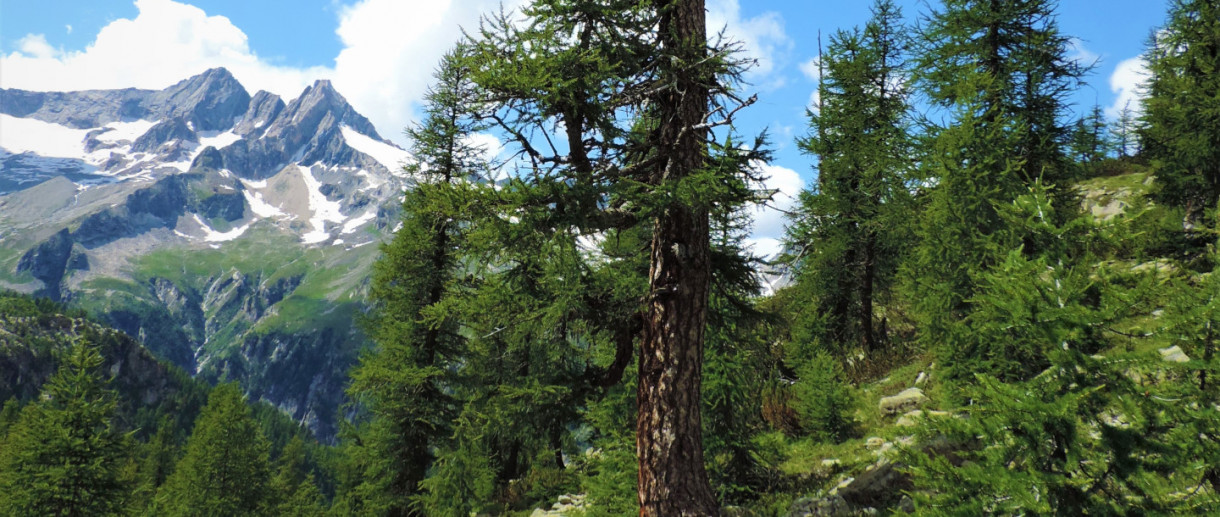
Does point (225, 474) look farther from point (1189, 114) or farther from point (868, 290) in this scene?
point (1189, 114)

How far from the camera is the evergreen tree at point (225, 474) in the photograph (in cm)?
2586

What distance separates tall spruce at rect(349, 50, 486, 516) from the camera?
54.4 feet

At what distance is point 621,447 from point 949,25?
13502mm

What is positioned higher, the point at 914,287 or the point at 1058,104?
the point at 1058,104

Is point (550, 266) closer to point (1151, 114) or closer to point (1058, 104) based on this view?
point (1058, 104)

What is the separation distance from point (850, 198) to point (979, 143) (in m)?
6.51

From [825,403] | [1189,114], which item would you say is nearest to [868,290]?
[825,403]

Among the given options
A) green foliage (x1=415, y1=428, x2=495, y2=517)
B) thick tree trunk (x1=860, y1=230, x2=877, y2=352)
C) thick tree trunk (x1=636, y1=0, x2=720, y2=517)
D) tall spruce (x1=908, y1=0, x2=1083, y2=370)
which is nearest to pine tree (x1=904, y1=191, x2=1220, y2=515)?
thick tree trunk (x1=636, y1=0, x2=720, y2=517)

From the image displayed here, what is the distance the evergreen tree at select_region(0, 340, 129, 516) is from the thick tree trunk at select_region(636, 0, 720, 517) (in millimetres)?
20044

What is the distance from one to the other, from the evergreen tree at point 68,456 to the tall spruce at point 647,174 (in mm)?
19006

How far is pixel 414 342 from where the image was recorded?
1709cm

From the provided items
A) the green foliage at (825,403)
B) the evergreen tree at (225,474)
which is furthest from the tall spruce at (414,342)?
the evergreen tree at (225,474)

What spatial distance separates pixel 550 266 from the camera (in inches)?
245

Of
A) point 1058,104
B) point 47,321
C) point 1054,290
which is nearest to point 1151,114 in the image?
point 1058,104
